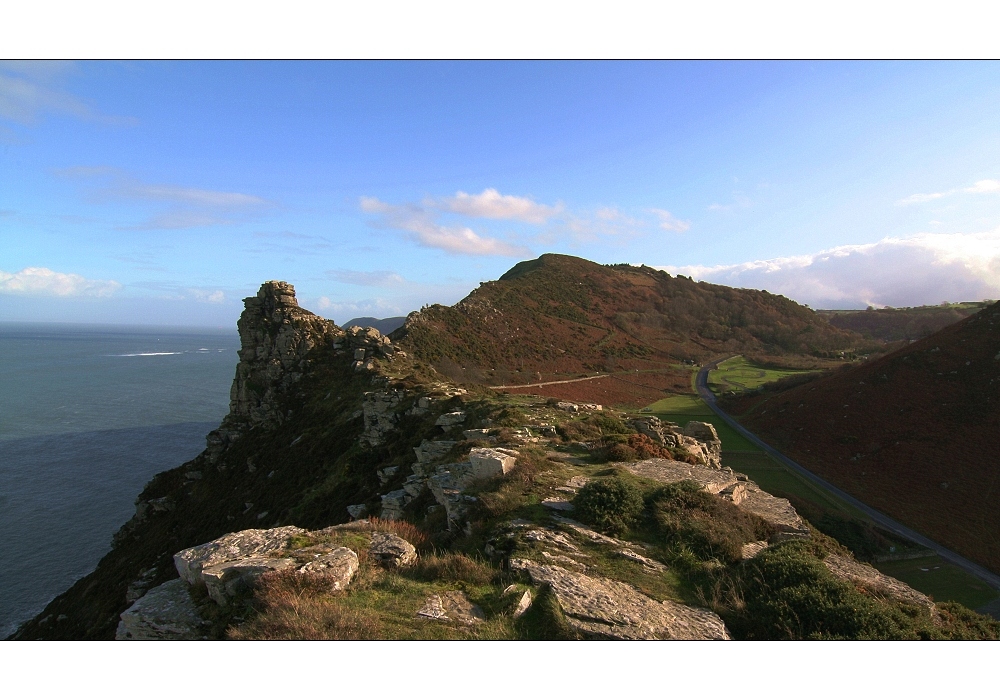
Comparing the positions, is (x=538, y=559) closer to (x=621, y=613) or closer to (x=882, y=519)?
(x=621, y=613)

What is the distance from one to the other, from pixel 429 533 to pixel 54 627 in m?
29.7

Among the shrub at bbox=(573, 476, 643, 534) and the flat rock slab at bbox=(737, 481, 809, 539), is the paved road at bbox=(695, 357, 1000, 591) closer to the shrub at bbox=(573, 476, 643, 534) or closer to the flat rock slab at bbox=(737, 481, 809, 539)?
the flat rock slab at bbox=(737, 481, 809, 539)

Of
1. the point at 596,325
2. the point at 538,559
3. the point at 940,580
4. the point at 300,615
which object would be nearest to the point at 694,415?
the point at 940,580

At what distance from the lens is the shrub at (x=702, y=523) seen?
357 inches

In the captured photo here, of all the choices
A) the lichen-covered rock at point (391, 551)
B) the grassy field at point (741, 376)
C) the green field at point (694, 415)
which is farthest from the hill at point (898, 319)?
the lichen-covered rock at point (391, 551)

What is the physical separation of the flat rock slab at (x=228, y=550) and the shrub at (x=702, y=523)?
769cm

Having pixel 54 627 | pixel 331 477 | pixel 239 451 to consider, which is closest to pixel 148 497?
pixel 239 451

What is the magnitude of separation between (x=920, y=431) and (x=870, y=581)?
45.3 meters

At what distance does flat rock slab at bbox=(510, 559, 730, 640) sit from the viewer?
6426 millimetres

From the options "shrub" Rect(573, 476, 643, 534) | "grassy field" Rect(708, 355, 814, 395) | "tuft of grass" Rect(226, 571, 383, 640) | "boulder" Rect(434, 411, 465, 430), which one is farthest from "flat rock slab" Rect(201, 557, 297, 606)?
"grassy field" Rect(708, 355, 814, 395)

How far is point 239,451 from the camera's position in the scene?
34500 mm

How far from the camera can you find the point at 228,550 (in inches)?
314

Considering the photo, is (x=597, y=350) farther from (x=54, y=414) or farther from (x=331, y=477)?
(x=54, y=414)

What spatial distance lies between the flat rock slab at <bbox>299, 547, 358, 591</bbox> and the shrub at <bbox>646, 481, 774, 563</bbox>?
6.31 m
